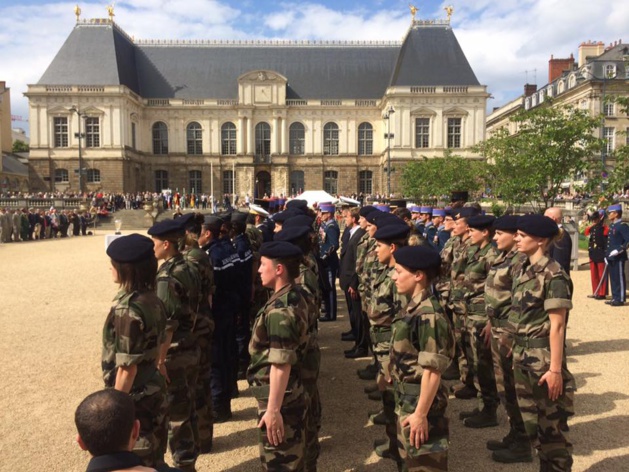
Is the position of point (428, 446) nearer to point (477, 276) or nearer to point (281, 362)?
point (281, 362)

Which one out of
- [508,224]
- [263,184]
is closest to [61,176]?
[263,184]

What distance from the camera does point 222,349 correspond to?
6035 millimetres

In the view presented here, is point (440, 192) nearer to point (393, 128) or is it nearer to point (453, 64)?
point (393, 128)

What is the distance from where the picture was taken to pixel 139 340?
3496mm

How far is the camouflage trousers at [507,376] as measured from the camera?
16.1 feet

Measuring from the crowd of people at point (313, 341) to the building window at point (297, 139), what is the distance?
→ 4938cm

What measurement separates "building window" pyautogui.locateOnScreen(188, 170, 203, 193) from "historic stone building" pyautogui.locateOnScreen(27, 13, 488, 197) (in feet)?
0.35

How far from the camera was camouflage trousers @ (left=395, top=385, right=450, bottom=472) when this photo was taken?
3.49m

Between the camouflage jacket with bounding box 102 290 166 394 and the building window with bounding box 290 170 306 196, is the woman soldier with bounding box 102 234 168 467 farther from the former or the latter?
the building window with bounding box 290 170 306 196

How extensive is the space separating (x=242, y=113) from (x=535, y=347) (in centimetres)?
5251

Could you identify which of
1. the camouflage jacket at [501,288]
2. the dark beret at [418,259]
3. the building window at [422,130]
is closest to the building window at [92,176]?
the building window at [422,130]

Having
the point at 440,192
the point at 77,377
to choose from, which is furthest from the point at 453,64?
the point at 77,377

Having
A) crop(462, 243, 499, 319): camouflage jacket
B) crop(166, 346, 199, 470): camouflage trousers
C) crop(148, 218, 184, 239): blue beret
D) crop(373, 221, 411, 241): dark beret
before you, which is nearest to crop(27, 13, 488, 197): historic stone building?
crop(462, 243, 499, 319): camouflage jacket

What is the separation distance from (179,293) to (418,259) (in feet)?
7.04
